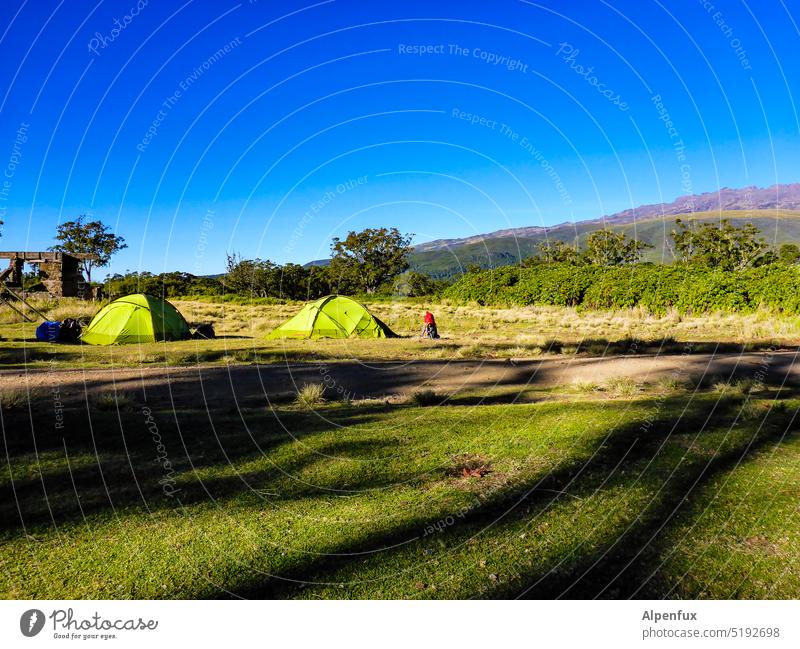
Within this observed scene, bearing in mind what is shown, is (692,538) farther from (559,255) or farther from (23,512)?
(559,255)

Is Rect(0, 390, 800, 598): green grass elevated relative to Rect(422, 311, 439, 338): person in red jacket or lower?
lower

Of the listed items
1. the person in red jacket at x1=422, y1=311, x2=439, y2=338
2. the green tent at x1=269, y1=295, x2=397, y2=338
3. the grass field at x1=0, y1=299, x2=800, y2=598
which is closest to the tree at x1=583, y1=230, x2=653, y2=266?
the person in red jacket at x1=422, y1=311, x2=439, y2=338

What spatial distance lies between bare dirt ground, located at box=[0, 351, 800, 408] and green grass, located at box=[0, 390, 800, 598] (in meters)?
3.76

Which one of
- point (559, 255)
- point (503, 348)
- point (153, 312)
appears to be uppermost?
point (559, 255)

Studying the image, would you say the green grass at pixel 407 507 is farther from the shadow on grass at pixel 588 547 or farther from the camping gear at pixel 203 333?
the camping gear at pixel 203 333

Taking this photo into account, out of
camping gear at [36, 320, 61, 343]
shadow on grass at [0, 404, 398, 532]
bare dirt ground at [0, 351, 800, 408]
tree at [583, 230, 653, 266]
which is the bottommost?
bare dirt ground at [0, 351, 800, 408]

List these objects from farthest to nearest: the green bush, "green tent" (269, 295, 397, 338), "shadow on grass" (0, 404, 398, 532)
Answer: the green bush, "green tent" (269, 295, 397, 338), "shadow on grass" (0, 404, 398, 532)

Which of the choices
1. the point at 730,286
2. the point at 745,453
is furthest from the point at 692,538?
the point at 730,286

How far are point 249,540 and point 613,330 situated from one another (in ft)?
83.6

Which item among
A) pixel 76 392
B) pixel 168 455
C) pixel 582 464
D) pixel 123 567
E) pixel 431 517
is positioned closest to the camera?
pixel 123 567

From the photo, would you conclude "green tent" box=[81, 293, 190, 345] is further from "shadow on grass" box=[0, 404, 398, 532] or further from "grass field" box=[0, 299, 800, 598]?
"shadow on grass" box=[0, 404, 398, 532]

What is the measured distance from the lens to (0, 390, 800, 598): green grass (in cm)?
345

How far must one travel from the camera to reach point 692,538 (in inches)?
149

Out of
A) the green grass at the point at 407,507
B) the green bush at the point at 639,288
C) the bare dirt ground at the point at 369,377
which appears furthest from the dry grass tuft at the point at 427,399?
the green bush at the point at 639,288
